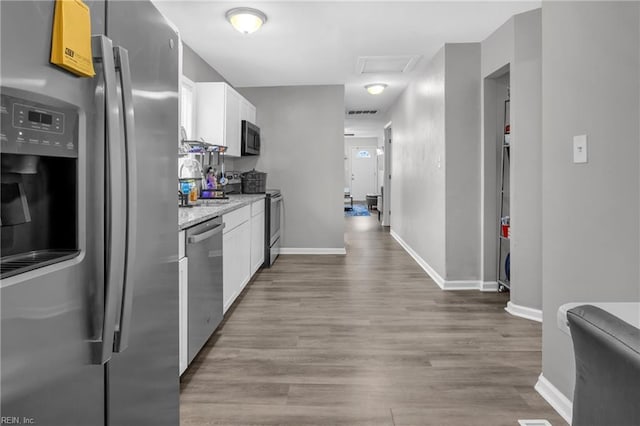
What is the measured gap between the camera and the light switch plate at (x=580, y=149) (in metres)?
1.69

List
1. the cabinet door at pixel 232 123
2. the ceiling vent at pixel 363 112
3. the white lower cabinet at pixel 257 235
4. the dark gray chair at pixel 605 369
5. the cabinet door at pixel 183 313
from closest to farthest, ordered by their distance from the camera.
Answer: the dark gray chair at pixel 605 369 < the cabinet door at pixel 183 313 < the white lower cabinet at pixel 257 235 < the cabinet door at pixel 232 123 < the ceiling vent at pixel 363 112

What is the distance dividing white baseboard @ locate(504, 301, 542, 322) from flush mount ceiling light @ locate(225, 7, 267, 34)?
3.15 metres

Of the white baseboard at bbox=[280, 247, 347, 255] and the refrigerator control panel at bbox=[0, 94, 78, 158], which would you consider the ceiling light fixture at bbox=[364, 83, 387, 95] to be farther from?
the refrigerator control panel at bbox=[0, 94, 78, 158]

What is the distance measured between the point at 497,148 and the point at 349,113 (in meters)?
5.01

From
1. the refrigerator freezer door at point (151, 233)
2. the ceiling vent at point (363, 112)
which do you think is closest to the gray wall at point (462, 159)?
the refrigerator freezer door at point (151, 233)

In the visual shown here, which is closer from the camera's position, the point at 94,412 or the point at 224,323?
the point at 94,412

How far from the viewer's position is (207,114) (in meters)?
4.26

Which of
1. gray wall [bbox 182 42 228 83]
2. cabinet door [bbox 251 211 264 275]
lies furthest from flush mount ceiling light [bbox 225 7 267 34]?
cabinet door [bbox 251 211 264 275]

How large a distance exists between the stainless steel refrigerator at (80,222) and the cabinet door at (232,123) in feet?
10.2

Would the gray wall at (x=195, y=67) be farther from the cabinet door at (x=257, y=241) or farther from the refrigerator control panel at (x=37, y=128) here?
the refrigerator control panel at (x=37, y=128)

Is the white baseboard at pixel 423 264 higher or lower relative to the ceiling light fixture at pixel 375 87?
lower

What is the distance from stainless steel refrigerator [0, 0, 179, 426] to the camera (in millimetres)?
744

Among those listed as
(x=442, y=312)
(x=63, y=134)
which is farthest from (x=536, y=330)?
(x=63, y=134)

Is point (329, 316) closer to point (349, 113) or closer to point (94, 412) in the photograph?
point (94, 412)
